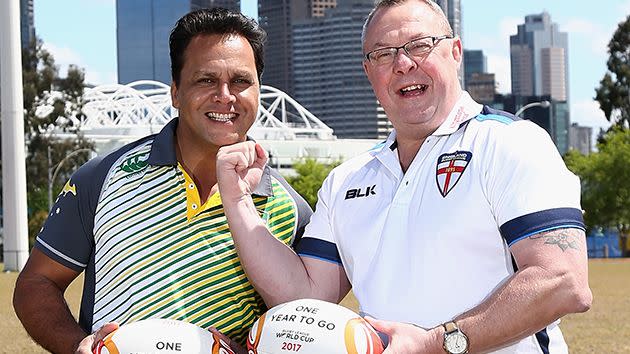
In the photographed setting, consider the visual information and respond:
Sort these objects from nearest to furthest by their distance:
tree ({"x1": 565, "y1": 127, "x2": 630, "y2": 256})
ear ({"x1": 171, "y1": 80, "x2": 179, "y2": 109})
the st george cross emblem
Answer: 1. the st george cross emblem
2. ear ({"x1": 171, "y1": 80, "x2": 179, "y2": 109})
3. tree ({"x1": 565, "y1": 127, "x2": 630, "y2": 256})

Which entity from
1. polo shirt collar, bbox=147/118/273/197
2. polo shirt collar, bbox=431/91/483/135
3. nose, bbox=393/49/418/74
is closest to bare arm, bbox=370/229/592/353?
polo shirt collar, bbox=431/91/483/135

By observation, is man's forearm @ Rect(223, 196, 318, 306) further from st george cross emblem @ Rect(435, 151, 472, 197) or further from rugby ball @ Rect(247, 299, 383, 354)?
st george cross emblem @ Rect(435, 151, 472, 197)

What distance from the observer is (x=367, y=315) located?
444 centimetres

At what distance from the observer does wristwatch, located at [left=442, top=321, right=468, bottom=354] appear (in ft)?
13.0

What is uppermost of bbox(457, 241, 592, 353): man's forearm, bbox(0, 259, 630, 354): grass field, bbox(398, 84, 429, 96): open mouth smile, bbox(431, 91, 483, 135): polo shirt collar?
bbox(398, 84, 429, 96): open mouth smile

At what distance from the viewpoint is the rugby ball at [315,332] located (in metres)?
4.02

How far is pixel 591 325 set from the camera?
55.7ft

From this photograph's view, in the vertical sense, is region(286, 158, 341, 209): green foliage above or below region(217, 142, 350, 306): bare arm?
below

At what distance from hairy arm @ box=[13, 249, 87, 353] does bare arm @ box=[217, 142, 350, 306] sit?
0.83 meters

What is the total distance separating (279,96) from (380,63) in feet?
482

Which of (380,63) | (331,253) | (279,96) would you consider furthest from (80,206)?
(279,96)

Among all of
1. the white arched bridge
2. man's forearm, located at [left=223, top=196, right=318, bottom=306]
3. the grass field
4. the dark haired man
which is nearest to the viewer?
man's forearm, located at [left=223, top=196, right=318, bottom=306]

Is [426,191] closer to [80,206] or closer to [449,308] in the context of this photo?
[449,308]

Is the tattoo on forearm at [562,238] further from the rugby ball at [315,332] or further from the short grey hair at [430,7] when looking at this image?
the short grey hair at [430,7]
